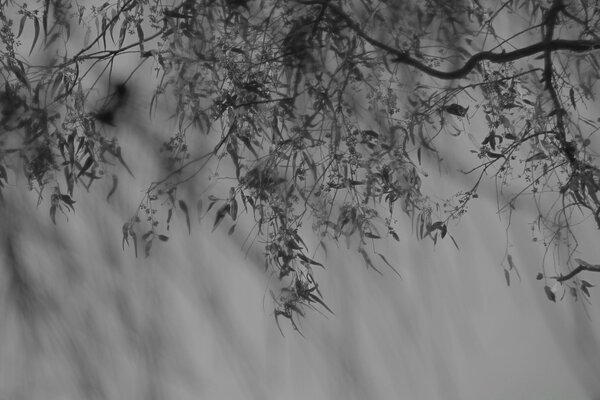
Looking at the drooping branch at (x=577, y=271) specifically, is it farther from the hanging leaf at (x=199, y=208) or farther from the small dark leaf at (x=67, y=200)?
the small dark leaf at (x=67, y=200)

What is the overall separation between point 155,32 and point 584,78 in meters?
1.10

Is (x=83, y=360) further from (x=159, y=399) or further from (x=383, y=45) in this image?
(x=383, y=45)

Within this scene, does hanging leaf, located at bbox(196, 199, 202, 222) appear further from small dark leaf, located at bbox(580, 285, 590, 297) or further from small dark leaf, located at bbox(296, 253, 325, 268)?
small dark leaf, located at bbox(580, 285, 590, 297)

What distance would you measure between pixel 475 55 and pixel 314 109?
439 mm

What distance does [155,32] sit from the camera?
5.16 feet

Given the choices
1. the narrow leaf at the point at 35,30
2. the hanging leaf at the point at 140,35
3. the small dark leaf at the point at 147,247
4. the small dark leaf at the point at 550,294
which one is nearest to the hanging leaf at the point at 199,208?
the small dark leaf at the point at 147,247

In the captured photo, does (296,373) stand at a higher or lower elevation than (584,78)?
lower

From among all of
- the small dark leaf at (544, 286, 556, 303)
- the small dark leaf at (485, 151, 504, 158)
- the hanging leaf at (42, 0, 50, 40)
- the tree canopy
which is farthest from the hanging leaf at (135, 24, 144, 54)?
the small dark leaf at (544, 286, 556, 303)

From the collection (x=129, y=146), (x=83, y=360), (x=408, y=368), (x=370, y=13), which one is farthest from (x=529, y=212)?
(x=83, y=360)

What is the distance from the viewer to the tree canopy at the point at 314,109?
5.08ft

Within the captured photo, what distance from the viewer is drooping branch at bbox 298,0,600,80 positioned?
1.60 meters

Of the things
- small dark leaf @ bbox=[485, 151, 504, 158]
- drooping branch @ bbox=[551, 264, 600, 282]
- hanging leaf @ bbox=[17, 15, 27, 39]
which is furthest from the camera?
drooping branch @ bbox=[551, 264, 600, 282]

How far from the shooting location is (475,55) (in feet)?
5.45

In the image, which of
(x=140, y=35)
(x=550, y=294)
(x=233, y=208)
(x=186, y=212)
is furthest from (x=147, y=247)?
(x=550, y=294)
